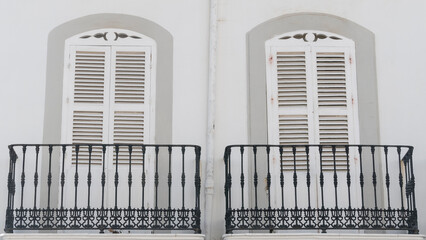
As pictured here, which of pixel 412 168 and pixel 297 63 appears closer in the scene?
pixel 412 168

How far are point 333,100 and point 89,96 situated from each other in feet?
10.1

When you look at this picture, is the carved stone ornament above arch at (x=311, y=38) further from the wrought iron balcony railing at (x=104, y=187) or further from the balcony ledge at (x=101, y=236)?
the balcony ledge at (x=101, y=236)

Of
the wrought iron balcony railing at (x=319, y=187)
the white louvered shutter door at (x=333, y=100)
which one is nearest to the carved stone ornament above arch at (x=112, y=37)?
the wrought iron balcony railing at (x=319, y=187)

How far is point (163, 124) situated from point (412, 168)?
309 centimetres

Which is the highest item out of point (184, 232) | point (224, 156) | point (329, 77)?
point (329, 77)

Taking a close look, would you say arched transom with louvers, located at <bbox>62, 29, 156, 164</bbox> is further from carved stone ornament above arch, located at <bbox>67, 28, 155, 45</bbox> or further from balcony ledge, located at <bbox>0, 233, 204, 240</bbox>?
balcony ledge, located at <bbox>0, 233, 204, 240</bbox>

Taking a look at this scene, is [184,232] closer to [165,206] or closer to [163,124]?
[165,206]

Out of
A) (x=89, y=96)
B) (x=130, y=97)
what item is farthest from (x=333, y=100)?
(x=89, y=96)

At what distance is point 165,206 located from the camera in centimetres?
1356

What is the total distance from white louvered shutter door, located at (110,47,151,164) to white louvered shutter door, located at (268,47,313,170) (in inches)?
62.8

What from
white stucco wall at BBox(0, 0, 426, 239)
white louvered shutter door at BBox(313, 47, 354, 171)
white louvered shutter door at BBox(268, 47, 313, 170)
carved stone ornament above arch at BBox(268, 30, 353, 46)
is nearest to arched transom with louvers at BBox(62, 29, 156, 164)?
white stucco wall at BBox(0, 0, 426, 239)

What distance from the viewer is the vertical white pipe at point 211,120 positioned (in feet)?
44.3

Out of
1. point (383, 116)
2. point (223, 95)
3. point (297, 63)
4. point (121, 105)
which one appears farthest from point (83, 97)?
point (383, 116)

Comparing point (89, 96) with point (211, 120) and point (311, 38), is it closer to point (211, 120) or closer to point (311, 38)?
point (211, 120)
